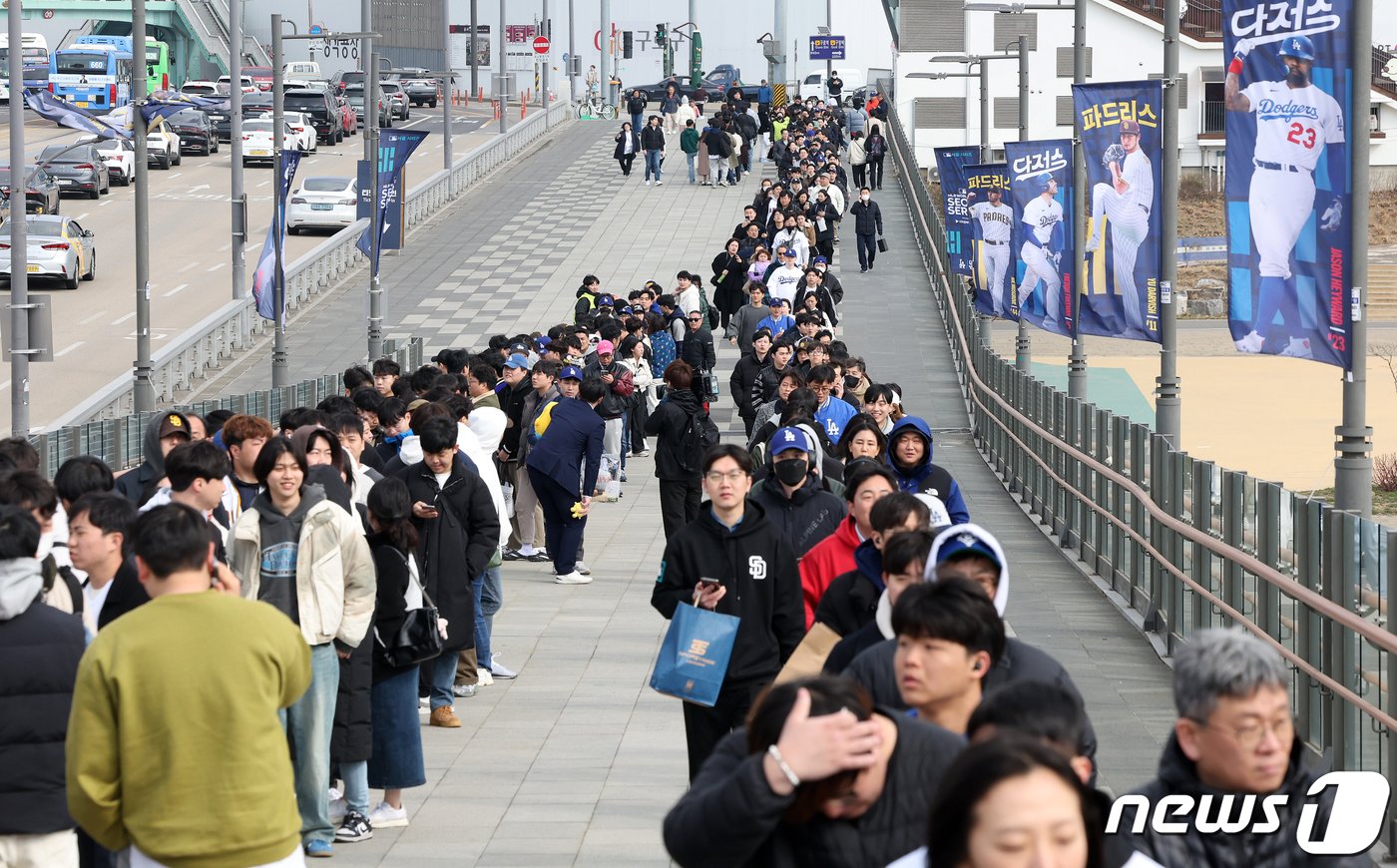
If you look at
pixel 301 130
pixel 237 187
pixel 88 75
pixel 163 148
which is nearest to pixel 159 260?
pixel 237 187

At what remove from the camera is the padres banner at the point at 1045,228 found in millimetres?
23516

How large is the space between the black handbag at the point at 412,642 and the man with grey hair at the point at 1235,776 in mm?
5509

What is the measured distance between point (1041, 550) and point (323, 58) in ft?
333

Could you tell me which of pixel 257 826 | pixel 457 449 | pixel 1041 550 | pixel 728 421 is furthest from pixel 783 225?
pixel 257 826

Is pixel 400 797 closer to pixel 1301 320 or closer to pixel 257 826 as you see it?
pixel 257 826

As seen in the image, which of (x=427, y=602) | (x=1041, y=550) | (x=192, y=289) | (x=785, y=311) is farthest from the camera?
(x=192, y=289)

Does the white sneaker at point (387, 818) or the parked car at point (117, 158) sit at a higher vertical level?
the parked car at point (117, 158)

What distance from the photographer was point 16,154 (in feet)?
79.6

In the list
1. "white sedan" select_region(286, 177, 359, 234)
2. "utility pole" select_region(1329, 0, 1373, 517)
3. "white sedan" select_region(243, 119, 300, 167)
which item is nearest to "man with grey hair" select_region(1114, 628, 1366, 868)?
"utility pole" select_region(1329, 0, 1373, 517)

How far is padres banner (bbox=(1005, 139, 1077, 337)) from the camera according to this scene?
23.5 m

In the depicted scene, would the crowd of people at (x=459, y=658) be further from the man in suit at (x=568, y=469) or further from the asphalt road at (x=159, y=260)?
the asphalt road at (x=159, y=260)

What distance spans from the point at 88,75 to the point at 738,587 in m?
76.5

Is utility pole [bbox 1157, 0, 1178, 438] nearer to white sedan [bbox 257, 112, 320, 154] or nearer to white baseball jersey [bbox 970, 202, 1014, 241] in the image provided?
white baseball jersey [bbox 970, 202, 1014, 241]

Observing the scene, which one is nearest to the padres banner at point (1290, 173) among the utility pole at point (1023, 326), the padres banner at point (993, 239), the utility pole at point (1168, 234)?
the utility pole at point (1168, 234)
